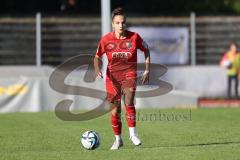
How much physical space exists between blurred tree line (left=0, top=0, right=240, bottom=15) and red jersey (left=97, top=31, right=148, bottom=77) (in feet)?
87.8

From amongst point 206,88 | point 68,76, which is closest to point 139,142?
point 68,76

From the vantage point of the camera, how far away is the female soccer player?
13062 mm

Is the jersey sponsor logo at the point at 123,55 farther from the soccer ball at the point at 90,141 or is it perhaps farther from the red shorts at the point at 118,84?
the soccer ball at the point at 90,141

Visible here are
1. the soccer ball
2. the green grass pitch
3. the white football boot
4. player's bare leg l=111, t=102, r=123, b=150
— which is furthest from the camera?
player's bare leg l=111, t=102, r=123, b=150

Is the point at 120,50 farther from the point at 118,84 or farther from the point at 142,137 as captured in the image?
the point at 142,137

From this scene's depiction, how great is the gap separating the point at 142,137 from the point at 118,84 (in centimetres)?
175

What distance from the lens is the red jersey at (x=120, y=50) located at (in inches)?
515

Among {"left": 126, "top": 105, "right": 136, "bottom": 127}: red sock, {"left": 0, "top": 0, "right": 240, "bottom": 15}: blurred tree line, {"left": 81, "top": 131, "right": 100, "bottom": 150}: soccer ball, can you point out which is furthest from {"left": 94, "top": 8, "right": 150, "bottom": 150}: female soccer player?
{"left": 0, "top": 0, "right": 240, "bottom": 15}: blurred tree line

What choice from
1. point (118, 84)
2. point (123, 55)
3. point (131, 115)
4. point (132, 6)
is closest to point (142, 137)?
point (131, 115)

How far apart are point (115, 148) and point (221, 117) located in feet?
22.5

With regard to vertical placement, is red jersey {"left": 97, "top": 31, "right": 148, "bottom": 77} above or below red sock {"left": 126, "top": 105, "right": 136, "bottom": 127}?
above

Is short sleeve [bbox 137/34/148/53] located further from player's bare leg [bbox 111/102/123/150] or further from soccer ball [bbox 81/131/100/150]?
soccer ball [bbox 81/131/100/150]

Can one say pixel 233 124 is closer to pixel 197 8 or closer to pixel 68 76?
pixel 68 76

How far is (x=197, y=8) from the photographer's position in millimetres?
44312
